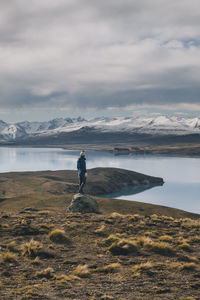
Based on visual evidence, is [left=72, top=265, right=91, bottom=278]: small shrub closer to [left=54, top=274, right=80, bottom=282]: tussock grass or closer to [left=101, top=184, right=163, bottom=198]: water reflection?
[left=54, top=274, right=80, bottom=282]: tussock grass

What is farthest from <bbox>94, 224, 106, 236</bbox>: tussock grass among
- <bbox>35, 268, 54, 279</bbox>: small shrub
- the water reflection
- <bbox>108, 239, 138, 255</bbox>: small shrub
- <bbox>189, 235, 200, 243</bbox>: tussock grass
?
the water reflection

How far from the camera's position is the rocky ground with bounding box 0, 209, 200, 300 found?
11.0 meters

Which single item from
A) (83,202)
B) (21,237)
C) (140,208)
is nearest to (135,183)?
(140,208)

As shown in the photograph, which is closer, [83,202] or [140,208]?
[83,202]

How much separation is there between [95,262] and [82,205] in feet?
60.1

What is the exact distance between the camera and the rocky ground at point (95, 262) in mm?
11008

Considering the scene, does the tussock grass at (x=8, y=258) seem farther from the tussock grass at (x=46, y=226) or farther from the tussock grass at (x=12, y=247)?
the tussock grass at (x=46, y=226)

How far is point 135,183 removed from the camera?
135 m

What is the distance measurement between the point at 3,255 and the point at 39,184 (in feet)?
322

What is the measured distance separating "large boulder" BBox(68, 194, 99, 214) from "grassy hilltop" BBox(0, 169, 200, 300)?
20.1 feet

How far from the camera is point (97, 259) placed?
14906 millimetres

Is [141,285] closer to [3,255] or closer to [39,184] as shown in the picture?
[3,255]

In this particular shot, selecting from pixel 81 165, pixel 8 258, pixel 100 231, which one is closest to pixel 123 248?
pixel 100 231

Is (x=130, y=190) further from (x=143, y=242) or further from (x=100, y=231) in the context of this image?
(x=143, y=242)
